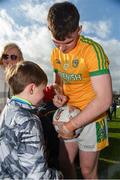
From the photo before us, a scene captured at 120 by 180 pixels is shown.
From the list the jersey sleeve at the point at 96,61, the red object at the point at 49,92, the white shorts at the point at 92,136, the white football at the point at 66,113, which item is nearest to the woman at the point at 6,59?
the red object at the point at 49,92

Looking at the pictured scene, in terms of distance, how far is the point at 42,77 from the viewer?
2537mm

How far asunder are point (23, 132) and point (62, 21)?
721 mm

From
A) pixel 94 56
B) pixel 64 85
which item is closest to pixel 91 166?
pixel 64 85

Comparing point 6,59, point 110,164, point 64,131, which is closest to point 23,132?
point 64,131

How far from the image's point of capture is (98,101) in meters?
2.58

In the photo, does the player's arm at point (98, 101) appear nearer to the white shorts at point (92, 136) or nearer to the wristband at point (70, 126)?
the wristband at point (70, 126)

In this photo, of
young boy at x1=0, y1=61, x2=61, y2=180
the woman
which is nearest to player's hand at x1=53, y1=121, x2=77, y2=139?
young boy at x1=0, y1=61, x2=61, y2=180

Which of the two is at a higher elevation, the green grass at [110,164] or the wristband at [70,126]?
the wristband at [70,126]

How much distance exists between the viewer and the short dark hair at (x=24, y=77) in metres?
2.50

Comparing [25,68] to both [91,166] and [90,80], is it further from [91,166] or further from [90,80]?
[91,166]

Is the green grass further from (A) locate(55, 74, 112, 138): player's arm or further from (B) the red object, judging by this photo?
(A) locate(55, 74, 112, 138): player's arm

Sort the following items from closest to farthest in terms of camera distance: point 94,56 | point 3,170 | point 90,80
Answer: point 3,170, point 94,56, point 90,80

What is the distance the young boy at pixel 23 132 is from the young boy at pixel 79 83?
30 cm

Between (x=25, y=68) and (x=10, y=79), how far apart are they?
12 centimetres
